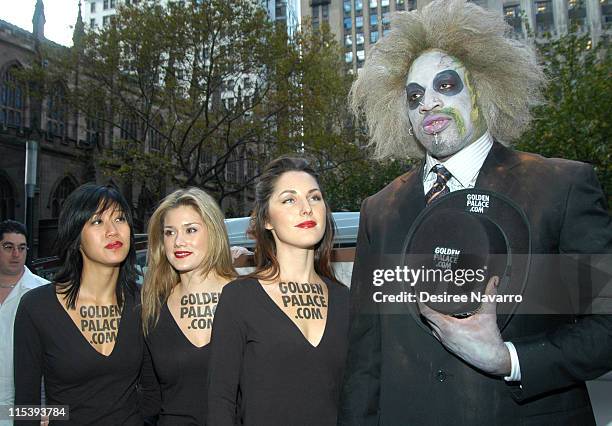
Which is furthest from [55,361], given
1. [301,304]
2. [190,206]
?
[301,304]

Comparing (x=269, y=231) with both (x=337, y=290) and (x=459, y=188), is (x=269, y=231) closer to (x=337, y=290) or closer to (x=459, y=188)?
(x=337, y=290)

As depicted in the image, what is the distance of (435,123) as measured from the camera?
181 cm

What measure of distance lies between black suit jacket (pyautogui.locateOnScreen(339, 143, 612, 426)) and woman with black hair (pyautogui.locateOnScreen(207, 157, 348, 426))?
417 millimetres

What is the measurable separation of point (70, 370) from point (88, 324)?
0.80 ft

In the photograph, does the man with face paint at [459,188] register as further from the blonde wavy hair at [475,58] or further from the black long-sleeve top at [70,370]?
the black long-sleeve top at [70,370]

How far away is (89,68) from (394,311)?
20088 millimetres

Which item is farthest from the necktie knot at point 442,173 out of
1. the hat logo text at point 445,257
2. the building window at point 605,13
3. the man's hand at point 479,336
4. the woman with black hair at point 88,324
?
the building window at point 605,13

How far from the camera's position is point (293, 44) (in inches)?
735

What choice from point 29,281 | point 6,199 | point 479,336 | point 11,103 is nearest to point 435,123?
point 479,336

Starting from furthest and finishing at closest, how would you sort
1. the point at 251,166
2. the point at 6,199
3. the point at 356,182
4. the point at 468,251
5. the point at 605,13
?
1. the point at 605,13
2. the point at 6,199
3. the point at 251,166
4. the point at 356,182
5. the point at 468,251

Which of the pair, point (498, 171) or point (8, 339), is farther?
point (8, 339)

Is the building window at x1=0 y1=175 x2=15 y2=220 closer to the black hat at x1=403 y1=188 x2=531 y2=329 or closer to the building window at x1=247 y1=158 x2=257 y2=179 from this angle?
the building window at x1=247 y1=158 x2=257 y2=179

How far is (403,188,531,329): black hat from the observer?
143cm

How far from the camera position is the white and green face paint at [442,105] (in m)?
1.79
